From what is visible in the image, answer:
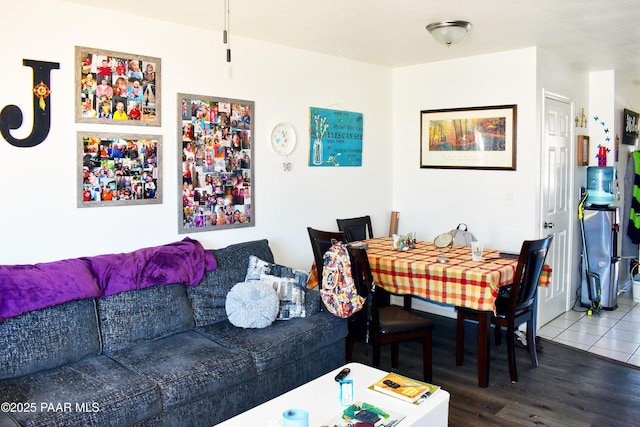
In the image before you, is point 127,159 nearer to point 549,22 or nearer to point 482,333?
point 482,333

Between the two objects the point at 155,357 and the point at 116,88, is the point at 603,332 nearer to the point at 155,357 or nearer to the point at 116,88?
the point at 155,357

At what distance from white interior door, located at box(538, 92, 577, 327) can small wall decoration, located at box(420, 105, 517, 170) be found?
30cm

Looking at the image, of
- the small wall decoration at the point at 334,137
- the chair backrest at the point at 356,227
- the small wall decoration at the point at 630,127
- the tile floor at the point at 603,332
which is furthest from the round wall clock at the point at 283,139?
the small wall decoration at the point at 630,127

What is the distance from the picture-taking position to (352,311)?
10.8ft

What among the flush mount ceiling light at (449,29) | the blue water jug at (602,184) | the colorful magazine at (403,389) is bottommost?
the colorful magazine at (403,389)

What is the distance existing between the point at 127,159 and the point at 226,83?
945 millimetres

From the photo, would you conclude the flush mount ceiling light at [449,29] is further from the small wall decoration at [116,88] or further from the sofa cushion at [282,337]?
the sofa cushion at [282,337]

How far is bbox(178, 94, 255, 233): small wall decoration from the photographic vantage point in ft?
11.8

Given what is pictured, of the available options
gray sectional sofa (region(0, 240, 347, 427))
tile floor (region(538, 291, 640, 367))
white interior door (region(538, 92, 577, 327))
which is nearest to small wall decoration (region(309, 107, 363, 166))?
gray sectional sofa (region(0, 240, 347, 427))

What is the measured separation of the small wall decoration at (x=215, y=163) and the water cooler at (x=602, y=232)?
11.2ft

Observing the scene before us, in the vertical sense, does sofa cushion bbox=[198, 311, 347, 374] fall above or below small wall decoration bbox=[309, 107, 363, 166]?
below

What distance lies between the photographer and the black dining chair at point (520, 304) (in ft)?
11.0

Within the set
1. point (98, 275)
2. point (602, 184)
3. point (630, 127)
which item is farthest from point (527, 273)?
point (630, 127)

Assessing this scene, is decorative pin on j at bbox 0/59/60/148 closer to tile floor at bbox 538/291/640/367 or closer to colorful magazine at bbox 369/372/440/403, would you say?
colorful magazine at bbox 369/372/440/403
